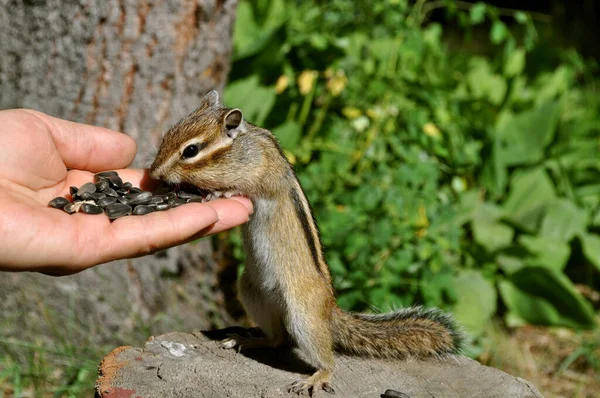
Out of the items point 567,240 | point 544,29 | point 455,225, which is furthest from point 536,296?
point 544,29

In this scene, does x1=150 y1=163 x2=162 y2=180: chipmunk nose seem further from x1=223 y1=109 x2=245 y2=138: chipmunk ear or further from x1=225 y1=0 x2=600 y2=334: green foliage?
x1=225 y1=0 x2=600 y2=334: green foliage

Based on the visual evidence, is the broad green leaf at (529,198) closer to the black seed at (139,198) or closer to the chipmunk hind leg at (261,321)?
the chipmunk hind leg at (261,321)

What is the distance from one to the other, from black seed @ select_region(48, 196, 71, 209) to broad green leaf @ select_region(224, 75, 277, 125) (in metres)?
1.97

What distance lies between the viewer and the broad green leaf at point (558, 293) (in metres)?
4.80

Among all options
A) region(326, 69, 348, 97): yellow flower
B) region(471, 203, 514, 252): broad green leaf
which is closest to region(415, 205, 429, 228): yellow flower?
region(471, 203, 514, 252): broad green leaf

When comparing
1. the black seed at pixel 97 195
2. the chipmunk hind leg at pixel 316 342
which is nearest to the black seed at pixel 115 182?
the black seed at pixel 97 195

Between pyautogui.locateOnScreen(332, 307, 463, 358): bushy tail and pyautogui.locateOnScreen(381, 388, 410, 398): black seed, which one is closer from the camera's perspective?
pyautogui.locateOnScreen(381, 388, 410, 398): black seed

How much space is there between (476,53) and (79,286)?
21.2 feet

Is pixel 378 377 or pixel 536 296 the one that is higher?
pixel 378 377

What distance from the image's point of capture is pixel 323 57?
5.12m

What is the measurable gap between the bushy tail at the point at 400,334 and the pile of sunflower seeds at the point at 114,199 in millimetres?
835

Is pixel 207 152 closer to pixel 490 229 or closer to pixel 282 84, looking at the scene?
pixel 282 84

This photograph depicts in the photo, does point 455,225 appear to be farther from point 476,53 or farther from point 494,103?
point 476,53

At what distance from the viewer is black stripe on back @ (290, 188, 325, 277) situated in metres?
3.04
